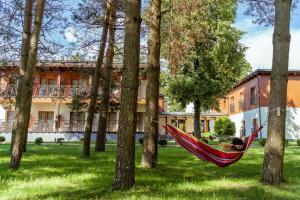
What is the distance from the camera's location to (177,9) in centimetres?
1065

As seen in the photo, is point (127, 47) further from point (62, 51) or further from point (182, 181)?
point (62, 51)

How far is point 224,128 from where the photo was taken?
36.2 metres

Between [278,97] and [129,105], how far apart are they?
2.90 metres

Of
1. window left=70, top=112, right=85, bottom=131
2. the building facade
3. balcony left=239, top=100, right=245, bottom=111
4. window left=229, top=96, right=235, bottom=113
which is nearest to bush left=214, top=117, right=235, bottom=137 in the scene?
balcony left=239, top=100, right=245, bottom=111

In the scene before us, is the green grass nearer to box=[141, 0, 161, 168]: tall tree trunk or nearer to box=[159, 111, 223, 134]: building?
box=[141, 0, 161, 168]: tall tree trunk

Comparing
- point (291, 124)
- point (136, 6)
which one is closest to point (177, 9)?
point (136, 6)

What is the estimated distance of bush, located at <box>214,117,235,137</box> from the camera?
35.9m

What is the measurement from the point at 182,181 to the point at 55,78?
1106 inches

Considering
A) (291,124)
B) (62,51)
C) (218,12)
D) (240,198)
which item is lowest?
(240,198)

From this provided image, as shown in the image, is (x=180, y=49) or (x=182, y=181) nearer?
(x=182, y=181)

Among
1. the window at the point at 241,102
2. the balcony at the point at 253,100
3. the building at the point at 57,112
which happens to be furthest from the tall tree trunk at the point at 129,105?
the window at the point at 241,102

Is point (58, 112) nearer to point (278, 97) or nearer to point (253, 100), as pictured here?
point (253, 100)

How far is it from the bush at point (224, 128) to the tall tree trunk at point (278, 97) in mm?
Answer: 29110

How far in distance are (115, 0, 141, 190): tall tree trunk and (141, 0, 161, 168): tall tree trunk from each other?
2461mm
